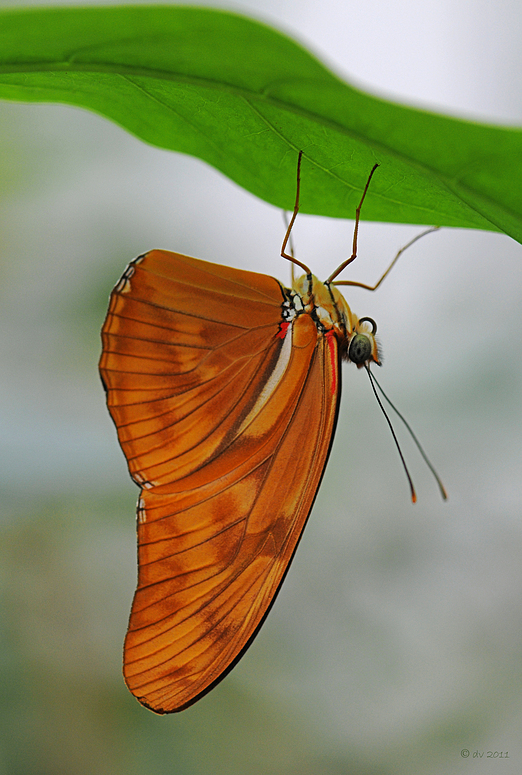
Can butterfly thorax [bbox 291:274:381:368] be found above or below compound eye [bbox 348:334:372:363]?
above

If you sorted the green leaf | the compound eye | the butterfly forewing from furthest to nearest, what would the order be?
the compound eye < the butterfly forewing < the green leaf

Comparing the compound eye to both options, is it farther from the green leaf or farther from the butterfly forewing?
the green leaf

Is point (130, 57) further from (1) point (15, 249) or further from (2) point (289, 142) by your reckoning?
(1) point (15, 249)

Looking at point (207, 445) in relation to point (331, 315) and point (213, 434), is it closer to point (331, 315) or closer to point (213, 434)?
point (213, 434)

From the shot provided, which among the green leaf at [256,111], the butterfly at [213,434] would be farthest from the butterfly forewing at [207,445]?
the green leaf at [256,111]

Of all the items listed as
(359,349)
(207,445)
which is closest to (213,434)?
(207,445)

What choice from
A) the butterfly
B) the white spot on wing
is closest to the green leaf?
the butterfly
